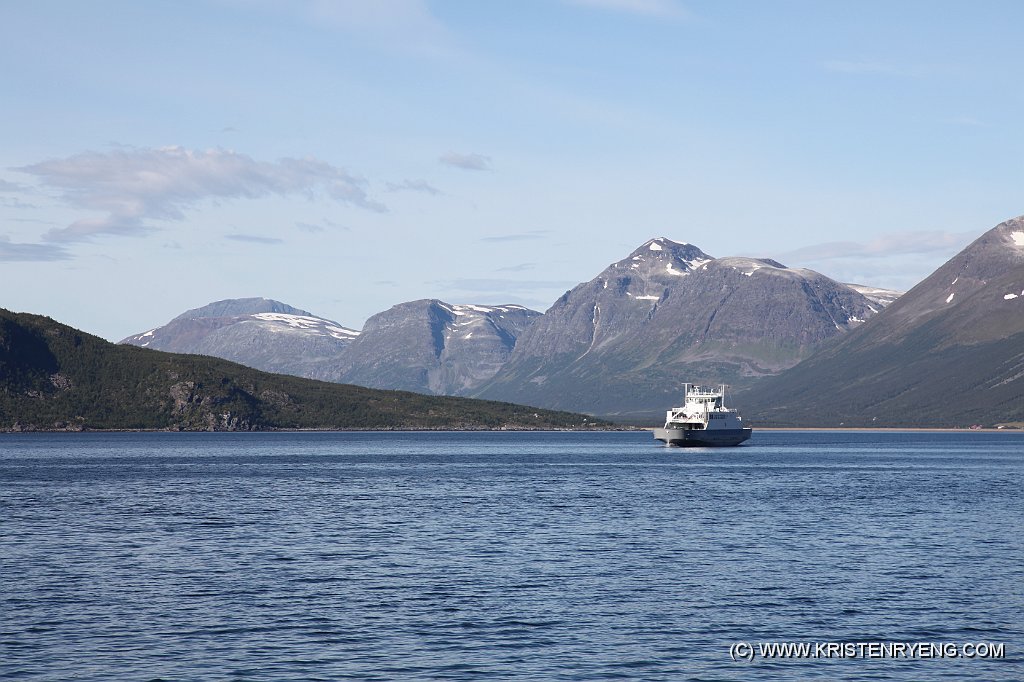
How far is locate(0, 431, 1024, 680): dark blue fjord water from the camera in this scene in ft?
152

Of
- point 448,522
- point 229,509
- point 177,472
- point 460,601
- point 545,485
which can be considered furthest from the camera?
point 177,472

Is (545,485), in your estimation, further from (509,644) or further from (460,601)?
(509,644)

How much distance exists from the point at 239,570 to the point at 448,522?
3050 cm

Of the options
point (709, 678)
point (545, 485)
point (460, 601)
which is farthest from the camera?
point (545, 485)

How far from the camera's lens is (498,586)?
63438 mm

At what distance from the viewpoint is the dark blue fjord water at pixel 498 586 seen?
152 feet

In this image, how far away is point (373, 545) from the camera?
8144 centimetres

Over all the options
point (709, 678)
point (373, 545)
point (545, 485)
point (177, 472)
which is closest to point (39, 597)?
point (373, 545)

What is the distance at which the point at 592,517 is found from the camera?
102312mm

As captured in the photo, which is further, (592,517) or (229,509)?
(229,509)

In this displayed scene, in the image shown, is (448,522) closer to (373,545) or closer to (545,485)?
(373,545)

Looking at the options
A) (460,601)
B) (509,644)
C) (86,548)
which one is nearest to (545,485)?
(86,548)

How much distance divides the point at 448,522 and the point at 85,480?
79.7 metres

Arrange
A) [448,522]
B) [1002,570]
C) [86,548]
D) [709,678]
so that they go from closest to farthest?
[709,678] < [1002,570] < [86,548] < [448,522]
